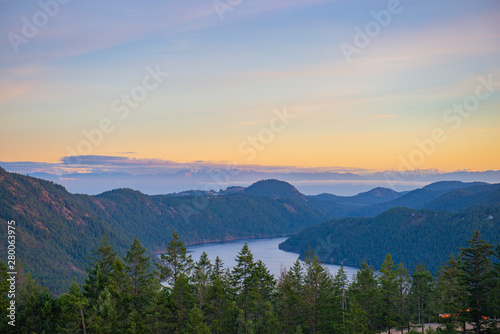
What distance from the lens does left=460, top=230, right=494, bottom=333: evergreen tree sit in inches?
1537

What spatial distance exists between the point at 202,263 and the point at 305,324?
47.6 ft

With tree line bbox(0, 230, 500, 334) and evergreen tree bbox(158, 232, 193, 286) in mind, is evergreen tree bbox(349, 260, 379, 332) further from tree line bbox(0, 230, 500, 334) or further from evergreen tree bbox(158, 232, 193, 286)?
evergreen tree bbox(158, 232, 193, 286)

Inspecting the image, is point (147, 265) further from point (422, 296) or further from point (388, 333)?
point (422, 296)

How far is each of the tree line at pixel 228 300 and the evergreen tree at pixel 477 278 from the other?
84 mm

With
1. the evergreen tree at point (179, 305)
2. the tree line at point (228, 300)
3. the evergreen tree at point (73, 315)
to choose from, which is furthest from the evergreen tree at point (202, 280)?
the evergreen tree at point (73, 315)

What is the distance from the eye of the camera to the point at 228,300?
45.5 meters

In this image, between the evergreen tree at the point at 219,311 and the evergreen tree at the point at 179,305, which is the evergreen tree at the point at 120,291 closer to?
the evergreen tree at the point at 179,305

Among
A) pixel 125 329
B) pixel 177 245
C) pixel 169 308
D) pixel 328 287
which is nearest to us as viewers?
pixel 125 329

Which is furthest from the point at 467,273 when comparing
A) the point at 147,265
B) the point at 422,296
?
the point at 147,265

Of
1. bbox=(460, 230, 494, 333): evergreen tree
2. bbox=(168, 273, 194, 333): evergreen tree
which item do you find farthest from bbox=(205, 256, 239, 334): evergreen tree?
bbox=(460, 230, 494, 333): evergreen tree

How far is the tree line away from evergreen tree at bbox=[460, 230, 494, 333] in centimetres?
8

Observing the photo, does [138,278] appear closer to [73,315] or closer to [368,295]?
[73,315]

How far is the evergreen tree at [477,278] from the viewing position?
39.0 m

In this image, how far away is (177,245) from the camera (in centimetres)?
4747
